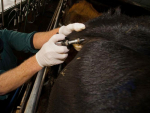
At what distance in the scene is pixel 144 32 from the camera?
574mm

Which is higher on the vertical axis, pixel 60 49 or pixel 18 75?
pixel 60 49

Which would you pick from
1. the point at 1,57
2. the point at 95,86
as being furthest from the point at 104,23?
the point at 1,57

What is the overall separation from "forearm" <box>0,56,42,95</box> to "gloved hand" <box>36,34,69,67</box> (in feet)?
0.30

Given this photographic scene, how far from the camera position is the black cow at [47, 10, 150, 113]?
1.15ft

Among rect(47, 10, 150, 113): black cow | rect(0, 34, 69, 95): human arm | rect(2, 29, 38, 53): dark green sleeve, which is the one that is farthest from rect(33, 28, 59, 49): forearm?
rect(47, 10, 150, 113): black cow

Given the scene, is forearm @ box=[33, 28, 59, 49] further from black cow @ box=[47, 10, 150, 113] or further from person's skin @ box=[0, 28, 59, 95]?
black cow @ box=[47, 10, 150, 113]

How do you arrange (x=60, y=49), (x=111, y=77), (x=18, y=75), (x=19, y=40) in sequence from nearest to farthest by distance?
(x=111, y=77) < (x=60, y=49) < (x=18, y=75) < (x=19, y=40)

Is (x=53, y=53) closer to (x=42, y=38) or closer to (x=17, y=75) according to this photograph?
(x=17, y=75)

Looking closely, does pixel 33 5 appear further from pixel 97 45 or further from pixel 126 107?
pixel 126 107

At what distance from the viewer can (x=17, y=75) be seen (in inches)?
37.2

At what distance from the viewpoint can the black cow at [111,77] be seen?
35cm

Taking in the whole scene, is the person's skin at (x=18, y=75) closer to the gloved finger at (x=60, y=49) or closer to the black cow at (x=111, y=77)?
the gloved finger at (x=60, y=49)

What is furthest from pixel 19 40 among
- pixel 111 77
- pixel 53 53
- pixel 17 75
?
pixel 111 77

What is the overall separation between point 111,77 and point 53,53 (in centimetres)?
57
